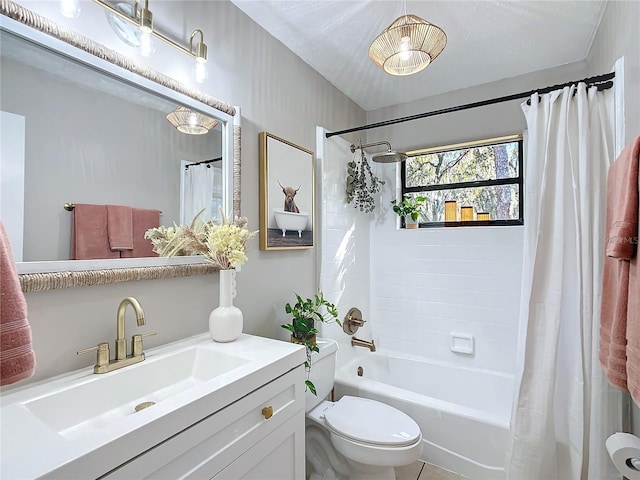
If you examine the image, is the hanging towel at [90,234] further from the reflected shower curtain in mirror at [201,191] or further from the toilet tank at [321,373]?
the toilet tank at [321,373]

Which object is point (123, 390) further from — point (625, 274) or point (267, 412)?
point (625, 274)

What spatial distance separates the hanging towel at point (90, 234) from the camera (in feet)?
3.51

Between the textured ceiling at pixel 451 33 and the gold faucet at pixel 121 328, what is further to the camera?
the textured ceiling at pixel 451 33

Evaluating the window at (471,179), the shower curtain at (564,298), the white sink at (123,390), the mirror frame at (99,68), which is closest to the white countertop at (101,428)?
the white sink at (123,390)

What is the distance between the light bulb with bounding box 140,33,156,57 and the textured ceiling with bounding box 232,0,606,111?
638 mm

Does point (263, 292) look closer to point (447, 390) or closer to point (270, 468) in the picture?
point (270, 468)

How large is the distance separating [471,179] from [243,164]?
1.97 m

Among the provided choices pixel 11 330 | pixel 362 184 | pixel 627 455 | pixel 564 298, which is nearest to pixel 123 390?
pixel 11 330

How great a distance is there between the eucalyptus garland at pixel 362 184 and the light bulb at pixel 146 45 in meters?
1.67

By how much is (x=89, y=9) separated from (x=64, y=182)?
24.4 inches

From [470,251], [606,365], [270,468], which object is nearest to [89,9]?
[270,468]

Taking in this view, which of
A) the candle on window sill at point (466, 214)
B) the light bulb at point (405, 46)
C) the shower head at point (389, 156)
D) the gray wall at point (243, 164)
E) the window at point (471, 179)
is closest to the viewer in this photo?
the gray wall at point (243, 164)

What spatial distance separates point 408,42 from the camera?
4.95 feet

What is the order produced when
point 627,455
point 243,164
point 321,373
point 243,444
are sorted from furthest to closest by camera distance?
point 321,373 → point 243,164 → point 627,455 → point 243,444
